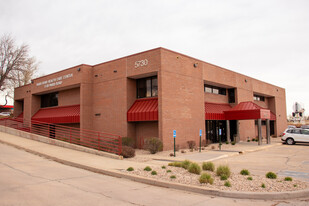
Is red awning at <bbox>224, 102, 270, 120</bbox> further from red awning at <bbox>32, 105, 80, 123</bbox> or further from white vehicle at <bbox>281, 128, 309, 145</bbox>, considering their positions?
red awning at <bbox>32, 105, 80, 123</bbox>

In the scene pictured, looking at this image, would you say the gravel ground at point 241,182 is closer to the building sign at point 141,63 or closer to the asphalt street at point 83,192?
the asphalt street at point 83,192

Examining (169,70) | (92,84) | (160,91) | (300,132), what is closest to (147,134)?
(160,91)

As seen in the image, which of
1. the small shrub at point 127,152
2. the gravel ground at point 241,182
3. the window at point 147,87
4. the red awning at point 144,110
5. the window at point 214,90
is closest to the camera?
the gravel ground at point 241,182

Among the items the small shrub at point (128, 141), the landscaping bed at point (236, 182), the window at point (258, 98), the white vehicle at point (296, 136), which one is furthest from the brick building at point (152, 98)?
the landscaping bed at point (236, 182)

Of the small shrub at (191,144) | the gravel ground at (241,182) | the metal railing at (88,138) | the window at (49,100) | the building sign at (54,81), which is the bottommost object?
the gravel ground at (241,182)

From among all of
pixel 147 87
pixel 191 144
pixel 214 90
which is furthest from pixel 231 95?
pixel 147 87

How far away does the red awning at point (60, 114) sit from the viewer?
24503 millimetres

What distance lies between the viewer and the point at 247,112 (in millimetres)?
23906

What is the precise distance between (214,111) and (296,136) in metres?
8.20

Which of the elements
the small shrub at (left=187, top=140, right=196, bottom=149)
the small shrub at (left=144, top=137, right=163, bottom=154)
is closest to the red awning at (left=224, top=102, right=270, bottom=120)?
the small shrub at (left=187, top=140, right=196, bottom=149)

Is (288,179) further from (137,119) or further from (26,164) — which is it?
(137,119)

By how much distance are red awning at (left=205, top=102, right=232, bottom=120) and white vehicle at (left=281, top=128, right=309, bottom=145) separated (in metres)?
6.45

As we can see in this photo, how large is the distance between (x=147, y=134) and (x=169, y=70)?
5.42 meters

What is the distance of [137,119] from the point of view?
65.0ft
